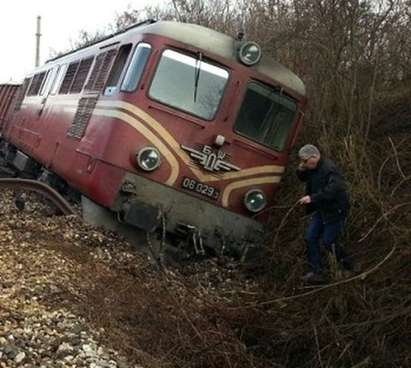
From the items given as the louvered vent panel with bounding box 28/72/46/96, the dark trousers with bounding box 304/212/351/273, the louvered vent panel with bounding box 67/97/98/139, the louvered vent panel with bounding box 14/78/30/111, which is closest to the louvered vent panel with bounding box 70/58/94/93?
the louvered vent panel with bounding box 67/97/98/139

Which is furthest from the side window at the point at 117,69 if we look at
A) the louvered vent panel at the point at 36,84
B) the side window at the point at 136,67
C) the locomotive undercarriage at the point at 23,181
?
the louvered vent panel at the point at 36,84

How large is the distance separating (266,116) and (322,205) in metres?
1.81

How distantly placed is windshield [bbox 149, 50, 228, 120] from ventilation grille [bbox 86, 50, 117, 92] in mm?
1151

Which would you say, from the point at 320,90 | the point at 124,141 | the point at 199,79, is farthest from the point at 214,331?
the point at 320,90

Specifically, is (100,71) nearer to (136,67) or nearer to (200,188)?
(136,67)

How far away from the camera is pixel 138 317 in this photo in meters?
5.65

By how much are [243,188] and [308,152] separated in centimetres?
139

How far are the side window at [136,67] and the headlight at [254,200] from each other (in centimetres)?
186

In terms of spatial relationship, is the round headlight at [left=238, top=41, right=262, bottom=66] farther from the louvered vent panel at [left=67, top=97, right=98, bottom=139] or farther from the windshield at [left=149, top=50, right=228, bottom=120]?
the louvered vent panel at [left=67, top=97, right=98, bottom=139]

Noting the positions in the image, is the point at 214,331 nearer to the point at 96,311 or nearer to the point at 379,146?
the point at 96,311

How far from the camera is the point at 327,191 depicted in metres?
6.79

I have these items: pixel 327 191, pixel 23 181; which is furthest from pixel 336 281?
pixel 23 181

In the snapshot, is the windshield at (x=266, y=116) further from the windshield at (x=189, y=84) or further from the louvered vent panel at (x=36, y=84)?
the louvered vent panel at (x=36, y=84)

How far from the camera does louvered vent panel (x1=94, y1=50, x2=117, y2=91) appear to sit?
8752mm
